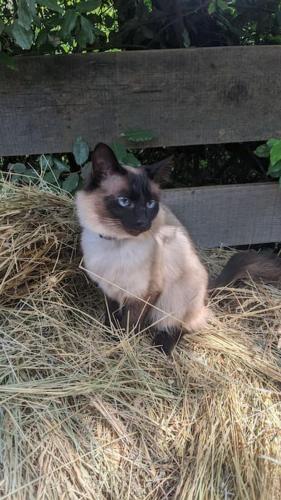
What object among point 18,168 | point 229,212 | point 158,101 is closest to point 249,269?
point 229,212

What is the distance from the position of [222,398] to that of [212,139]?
1.31 m

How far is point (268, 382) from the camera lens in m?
1.76

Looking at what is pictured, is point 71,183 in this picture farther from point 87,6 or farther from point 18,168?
point 87,6

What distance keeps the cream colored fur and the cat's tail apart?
0.86ft

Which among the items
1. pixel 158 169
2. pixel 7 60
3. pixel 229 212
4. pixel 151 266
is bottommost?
pixel 229 212

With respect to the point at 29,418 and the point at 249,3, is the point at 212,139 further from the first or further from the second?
the point at 29,418

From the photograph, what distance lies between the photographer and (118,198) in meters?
1.64

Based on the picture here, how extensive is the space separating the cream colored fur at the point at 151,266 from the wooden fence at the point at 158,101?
0.60 meters

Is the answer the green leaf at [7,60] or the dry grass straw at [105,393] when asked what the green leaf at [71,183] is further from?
the green leaf at [7,60]

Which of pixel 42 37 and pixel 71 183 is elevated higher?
pixel 42 37

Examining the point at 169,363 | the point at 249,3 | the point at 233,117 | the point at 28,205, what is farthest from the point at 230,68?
the point at 169,363

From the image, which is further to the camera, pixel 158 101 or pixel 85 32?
pixel 158 101

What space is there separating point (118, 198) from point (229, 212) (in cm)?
102

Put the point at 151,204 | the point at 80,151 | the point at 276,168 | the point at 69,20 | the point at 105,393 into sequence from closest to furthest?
1. the point at 105,393
2. the point at 151,204
3. the point at 69,20
4. the point at 80,151
5. the point at 276,168
